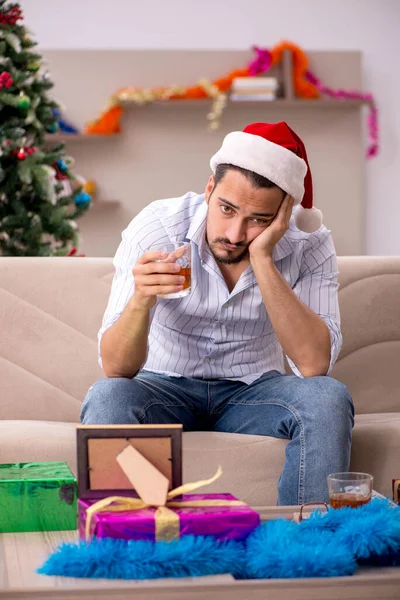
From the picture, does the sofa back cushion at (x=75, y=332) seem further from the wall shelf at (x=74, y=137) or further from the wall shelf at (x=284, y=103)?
the wall shelf at (x=284, y=103)

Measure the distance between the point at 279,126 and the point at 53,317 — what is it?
84 centimetres

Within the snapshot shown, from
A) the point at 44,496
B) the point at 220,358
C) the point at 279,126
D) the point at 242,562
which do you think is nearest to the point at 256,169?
the point at 279,126

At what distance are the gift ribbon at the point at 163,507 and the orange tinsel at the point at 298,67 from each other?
17.1 feet

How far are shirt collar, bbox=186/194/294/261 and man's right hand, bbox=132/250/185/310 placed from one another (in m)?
0.35

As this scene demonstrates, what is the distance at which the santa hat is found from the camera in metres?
2.00

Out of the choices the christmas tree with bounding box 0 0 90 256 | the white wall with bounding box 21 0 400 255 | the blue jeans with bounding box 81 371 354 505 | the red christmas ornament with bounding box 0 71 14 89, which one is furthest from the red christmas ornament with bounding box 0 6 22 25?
the white wall with bounding box 21 0 400 255

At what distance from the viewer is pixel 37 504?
1337 mm

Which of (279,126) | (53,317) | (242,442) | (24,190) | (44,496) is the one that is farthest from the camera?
(24,190)

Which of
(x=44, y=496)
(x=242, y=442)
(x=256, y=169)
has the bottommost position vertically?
(x=242, y=442)

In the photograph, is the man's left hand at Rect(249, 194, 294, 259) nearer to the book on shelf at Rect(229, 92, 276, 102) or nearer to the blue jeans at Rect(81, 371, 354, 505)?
the blue jeans at Rect(81, 371, 354, 505)

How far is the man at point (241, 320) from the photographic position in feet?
5.96

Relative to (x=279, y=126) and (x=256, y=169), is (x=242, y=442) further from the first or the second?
(x=279, y=126)

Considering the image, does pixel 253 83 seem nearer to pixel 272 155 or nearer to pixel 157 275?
pixel 272 155

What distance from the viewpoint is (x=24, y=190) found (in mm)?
3389
